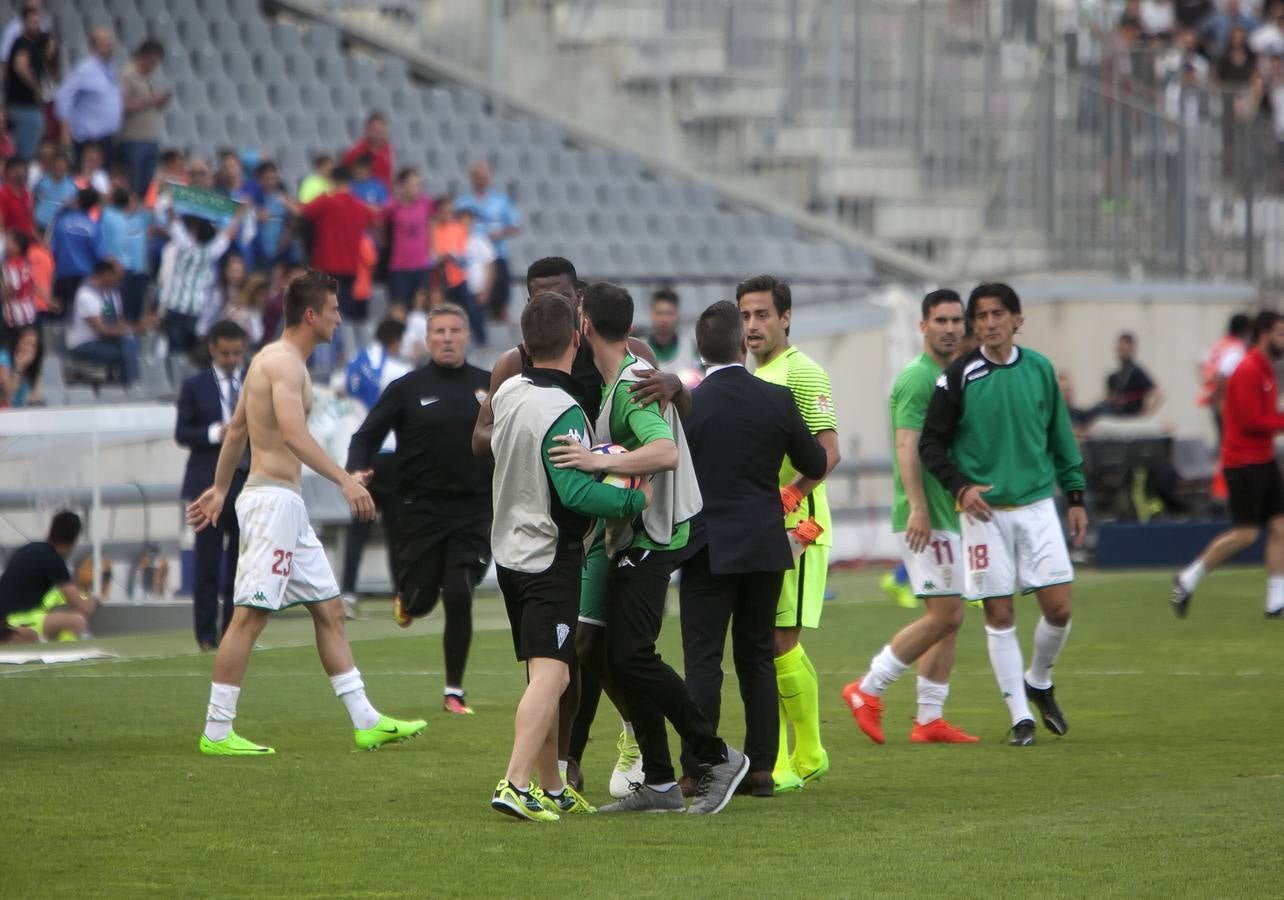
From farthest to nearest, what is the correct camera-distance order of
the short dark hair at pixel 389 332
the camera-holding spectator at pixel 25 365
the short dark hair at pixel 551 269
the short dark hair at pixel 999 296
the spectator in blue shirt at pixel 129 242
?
1. the spectator in blue shirt at pixel 129 242
2. the camera-holding spectator at pixel 25 365
3. the short dark hair at pixel 389 332
4. the short dark hair at pixel 999 296
5. the short dark hair at pixel 551 269

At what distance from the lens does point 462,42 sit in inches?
1159

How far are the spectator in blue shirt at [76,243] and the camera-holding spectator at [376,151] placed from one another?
12.5 feet

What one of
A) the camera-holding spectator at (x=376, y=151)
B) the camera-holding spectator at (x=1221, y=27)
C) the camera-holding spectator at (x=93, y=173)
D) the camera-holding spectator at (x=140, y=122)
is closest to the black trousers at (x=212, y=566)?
the camera-holding spectator at (x=93, y=173)

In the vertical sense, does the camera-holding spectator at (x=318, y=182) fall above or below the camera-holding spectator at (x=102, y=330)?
above

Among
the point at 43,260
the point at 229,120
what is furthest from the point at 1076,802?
the point at 229,120

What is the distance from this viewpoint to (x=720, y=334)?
8.34 m

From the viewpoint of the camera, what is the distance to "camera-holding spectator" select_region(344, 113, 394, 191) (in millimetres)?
23266

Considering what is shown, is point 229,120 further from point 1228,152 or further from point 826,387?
point 826,387

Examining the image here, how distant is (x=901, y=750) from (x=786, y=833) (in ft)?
8.00

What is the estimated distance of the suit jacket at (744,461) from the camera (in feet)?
27.0

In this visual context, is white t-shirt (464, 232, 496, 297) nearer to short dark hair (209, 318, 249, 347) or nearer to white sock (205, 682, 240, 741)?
short dark hair (209, 318, 249, 347)

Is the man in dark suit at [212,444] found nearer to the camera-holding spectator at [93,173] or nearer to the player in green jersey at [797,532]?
the player in green jersey at [797,532]

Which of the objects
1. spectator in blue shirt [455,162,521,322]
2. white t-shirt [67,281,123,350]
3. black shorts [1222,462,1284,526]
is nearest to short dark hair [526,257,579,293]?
black shorts [1222,462,1284,526]

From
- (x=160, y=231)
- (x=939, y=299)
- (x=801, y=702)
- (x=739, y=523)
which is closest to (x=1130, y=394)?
(x=160, y=231)
